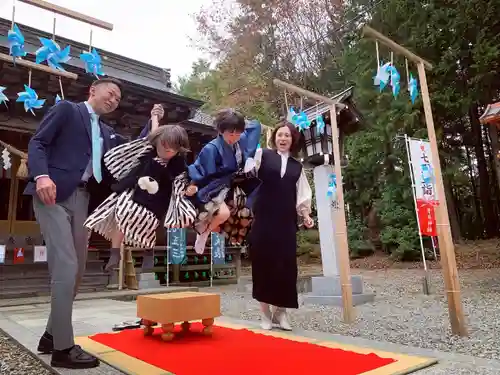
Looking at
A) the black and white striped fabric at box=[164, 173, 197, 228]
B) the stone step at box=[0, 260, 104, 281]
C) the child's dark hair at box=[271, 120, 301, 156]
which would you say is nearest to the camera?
the black and white striped fabric at box=[164, 173, 197, 228]

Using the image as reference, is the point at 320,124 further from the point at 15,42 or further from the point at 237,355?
the point at 15,42

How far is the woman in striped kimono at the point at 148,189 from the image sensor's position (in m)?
2.24

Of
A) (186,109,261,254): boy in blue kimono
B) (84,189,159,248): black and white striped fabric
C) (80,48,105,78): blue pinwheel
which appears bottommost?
(84,189,159,248): black and white striped fabric

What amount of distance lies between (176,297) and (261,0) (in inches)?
645

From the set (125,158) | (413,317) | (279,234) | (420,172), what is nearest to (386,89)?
(420,172)

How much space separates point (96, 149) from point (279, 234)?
221 centimetres

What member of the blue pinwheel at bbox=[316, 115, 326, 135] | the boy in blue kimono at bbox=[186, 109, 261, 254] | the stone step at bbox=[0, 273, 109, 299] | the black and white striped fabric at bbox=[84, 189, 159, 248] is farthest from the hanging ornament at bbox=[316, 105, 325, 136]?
the stone step at bbox=[0, 273, 109, 299]

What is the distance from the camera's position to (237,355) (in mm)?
3248

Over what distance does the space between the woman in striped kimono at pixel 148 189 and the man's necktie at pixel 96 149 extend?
1.06 feet

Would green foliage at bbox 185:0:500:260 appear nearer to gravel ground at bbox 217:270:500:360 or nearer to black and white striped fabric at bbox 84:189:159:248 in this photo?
gravel ground at bbox 217:270:500:360

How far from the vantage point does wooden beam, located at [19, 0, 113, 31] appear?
302 cm

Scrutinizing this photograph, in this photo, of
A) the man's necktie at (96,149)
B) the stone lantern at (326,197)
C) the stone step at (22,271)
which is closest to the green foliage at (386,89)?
the stone lantern at (326,197)

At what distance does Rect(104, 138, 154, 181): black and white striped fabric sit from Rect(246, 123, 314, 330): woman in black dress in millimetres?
1866

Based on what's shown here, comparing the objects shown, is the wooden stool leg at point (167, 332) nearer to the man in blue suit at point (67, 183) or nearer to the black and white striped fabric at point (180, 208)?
the man in blue suit at point (67, 183)
